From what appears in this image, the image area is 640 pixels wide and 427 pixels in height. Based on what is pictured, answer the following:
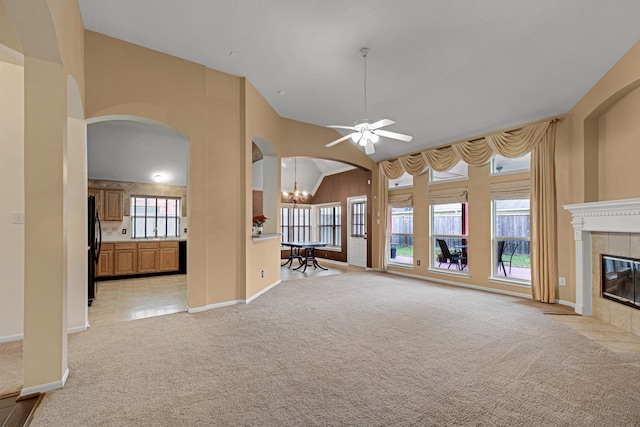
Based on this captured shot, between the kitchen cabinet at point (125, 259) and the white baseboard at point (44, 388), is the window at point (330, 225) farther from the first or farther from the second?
the white baseboard at point (44, 388)

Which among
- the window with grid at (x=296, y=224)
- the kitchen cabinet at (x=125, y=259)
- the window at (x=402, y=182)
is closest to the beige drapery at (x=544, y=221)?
the window at (x=402, y=182)

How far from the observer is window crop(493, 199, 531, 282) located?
17.7ft

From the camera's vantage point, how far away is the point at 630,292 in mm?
3654

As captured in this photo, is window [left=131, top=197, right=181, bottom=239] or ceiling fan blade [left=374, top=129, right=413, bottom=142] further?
window [left=131, top=197, right=181, bottom=239]

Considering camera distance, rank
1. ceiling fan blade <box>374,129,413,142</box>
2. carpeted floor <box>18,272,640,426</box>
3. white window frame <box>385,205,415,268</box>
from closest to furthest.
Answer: carpeted floor <box>18,272,640,426</box> < ceiling fan blade <box>374,129,413,142</box> < white window frame <box>385,205,415,268</box>

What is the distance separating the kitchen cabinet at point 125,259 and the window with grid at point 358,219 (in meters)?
5.57

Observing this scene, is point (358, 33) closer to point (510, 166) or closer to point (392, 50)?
point (392, 50)

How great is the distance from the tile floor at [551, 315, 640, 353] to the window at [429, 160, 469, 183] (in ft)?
9.99

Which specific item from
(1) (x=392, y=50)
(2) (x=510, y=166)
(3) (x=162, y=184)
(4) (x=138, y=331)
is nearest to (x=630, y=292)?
(2) (x=510, y=166)

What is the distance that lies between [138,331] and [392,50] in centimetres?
454

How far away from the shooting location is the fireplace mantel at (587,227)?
3727 mm

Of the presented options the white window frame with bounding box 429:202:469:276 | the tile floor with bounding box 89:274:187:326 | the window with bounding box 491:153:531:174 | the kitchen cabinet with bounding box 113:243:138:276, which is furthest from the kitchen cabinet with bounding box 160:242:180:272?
the window with bounding box 491:153:531:174

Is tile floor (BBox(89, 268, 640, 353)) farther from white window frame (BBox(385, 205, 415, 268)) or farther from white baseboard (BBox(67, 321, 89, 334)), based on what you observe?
white window frame (BBox(385, 205, 415, 268))

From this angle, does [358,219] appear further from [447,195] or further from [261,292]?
[261,292]
